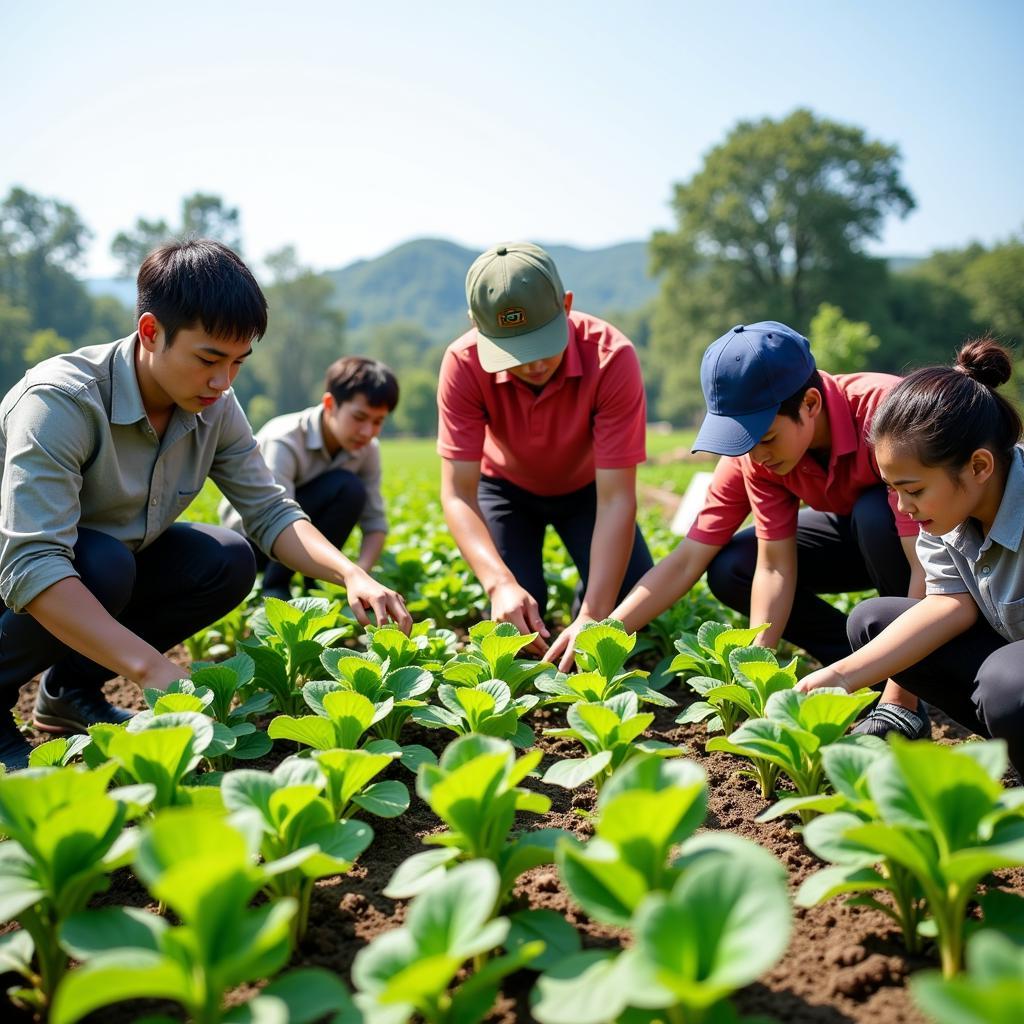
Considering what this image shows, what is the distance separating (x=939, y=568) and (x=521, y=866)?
1.39m

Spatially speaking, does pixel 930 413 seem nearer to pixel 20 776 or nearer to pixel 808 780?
pixel 808 780

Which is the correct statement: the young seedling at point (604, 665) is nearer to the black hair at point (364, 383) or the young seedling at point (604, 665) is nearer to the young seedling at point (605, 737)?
the young seedling at point (605, 737)

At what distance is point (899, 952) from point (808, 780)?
16.4 inches

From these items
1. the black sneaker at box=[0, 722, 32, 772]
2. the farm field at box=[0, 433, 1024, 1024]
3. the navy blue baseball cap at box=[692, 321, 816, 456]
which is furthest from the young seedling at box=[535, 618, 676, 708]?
the black sneaker at box=[0, 722, 32, 772]

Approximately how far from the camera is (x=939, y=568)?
7.41ft

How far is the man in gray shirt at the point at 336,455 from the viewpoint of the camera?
14.4ft

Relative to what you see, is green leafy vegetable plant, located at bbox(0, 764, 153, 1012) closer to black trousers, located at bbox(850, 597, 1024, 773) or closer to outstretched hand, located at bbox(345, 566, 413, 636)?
outstretched hand, located at bbox(345, 566, 413, 636)

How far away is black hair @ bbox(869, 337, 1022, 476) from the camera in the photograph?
2.03 meters

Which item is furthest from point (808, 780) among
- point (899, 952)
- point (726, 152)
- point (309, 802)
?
→ point (726, 152)

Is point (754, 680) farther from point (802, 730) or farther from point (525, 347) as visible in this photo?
point (525, 347)

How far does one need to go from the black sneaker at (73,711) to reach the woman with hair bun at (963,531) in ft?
7.55

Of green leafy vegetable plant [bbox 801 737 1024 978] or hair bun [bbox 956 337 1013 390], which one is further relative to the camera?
hair bun [bbox 956 337 1013 390]

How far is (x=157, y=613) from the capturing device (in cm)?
311

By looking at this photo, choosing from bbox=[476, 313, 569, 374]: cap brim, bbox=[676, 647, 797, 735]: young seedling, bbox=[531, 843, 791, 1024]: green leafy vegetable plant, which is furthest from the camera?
bbox=[476, 313, 569, 374]: cap brim
